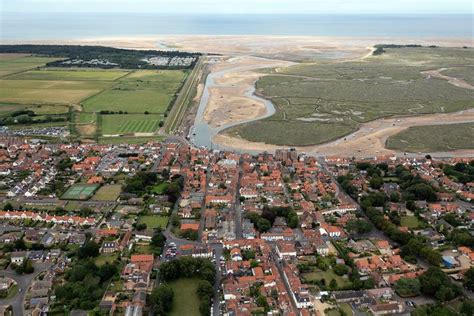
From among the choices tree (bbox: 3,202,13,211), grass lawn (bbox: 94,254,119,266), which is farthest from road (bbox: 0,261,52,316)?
tree (bbox: 3,202,13,211)

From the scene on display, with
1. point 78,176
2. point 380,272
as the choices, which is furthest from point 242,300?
point 78,176

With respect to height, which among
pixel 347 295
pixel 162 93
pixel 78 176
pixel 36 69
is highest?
pixel 36 69

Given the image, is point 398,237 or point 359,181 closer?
point 398,237

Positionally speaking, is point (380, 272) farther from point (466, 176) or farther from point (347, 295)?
point (466, 176)

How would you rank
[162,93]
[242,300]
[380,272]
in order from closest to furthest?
1. [242,300]
2. [380,272]
3. [162,93]

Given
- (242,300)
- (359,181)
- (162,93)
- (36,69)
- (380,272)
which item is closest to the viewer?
→ (242,300)

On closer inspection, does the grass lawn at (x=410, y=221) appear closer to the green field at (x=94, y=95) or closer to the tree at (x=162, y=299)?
the tree at (x=162, y=299)

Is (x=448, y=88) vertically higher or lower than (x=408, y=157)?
higher
